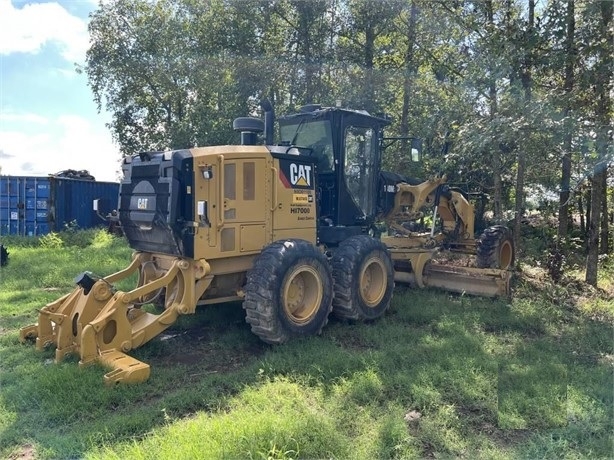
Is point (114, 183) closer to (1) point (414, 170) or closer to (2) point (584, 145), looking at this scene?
(1) point (414, 170)

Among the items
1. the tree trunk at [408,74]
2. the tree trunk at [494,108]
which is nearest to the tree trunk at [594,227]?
the tree trunk at [494,108]

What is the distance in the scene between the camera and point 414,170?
13.2 meters

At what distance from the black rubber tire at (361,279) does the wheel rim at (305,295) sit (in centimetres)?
46

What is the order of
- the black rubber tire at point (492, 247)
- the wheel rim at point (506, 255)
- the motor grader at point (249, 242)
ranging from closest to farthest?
the motor grader at point (249, 242), the black rubber tire at point (492, 247), the wheel rim at point (506, 255)

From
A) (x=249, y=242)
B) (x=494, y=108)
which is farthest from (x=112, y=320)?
(x=494, y=108)

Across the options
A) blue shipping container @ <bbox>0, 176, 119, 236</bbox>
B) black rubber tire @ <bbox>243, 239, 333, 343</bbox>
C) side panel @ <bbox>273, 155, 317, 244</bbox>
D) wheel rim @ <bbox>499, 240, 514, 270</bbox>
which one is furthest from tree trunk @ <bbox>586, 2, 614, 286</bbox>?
blue shipping container @ <bbox>0, 176, 119, 236</bbox>

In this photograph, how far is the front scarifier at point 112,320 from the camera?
450 centimetres

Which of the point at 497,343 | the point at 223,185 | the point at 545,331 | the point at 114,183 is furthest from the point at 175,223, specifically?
the point at 114,183

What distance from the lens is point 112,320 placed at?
4.72m

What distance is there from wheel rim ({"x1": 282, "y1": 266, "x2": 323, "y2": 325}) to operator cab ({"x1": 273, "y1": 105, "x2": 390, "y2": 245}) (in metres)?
1.15

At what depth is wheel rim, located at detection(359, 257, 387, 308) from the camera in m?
6.34

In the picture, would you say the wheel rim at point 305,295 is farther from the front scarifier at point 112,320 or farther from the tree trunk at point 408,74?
the tree trunk at point 408,74

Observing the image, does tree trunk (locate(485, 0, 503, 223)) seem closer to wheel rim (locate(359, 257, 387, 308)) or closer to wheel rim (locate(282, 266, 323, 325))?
wheel rim (locate(359, 257, 387, 308))

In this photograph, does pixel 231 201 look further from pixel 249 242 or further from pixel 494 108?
pixel 494 108
